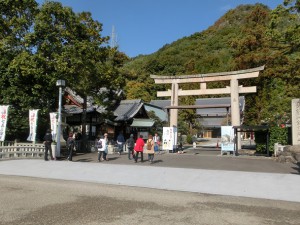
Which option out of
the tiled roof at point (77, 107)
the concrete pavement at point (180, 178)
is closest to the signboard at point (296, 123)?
the concrete pavement at point (180, 178)

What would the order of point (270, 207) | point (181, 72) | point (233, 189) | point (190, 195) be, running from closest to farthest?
point (270, 207), point (190, 195), point (233, 189), point (181, 72)

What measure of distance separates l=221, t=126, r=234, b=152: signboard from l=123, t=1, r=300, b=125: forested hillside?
20.8 feet

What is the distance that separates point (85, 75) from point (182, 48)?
6622cm

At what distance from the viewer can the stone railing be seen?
1619 cm

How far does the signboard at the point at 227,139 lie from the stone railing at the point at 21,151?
1141cm

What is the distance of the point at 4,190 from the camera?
8555 mm

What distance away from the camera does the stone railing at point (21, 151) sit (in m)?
16.2

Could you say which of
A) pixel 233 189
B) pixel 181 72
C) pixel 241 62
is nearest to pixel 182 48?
pixel 181 72

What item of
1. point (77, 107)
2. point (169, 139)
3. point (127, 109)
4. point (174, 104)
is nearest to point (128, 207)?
point (169, 139)

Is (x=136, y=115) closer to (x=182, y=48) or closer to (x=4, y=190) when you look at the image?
(x=4, y=190)

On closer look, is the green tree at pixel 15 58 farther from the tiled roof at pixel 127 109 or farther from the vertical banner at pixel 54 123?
the tiled roof at pixel 127 109

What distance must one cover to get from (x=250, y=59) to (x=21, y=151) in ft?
105

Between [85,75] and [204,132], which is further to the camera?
[204,132]

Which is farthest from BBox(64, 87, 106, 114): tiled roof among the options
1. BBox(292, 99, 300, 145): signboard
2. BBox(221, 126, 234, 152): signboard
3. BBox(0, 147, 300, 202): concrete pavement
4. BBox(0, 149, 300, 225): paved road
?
BBox(292, 99, 300, 145): signboard
